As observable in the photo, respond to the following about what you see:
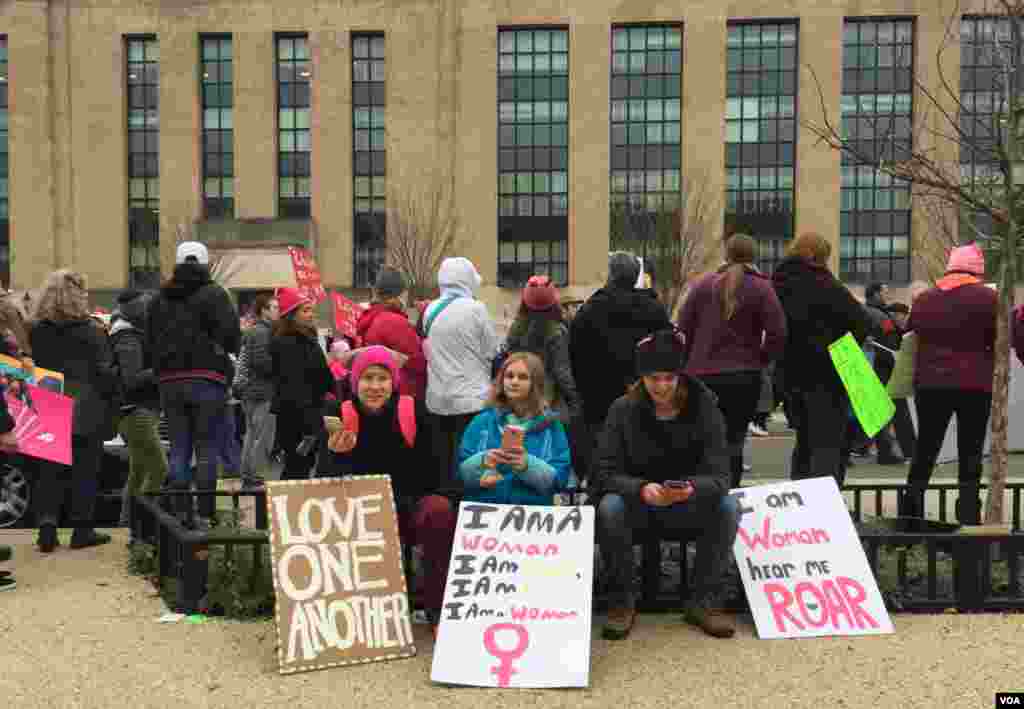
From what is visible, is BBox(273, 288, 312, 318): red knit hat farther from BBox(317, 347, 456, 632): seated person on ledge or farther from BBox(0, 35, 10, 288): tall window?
BBox(0, 35, 10, 288): tall window

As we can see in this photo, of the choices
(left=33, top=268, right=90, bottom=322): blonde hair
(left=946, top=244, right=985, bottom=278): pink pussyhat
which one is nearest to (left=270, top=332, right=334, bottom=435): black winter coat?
(left=33, top=268, right=90, bottom=322): blonde hair

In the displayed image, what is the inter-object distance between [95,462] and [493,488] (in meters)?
3.33

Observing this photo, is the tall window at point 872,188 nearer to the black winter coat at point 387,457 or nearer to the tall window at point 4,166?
the tall window at point 4,166

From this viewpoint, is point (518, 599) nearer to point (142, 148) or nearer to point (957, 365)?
point (957, 365)

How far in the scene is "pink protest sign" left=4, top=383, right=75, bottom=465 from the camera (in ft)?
20.6

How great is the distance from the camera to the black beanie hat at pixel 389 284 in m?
7.01

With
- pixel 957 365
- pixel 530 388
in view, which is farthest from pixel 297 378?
pixel 957 365

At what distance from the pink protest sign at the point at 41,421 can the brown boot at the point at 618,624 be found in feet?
12.2

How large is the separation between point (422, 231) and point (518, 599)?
37.1 m

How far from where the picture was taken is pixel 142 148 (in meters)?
45.1

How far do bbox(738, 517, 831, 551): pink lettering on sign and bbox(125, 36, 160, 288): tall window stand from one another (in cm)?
4347

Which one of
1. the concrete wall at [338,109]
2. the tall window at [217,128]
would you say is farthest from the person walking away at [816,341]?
the tall window at [217,128]

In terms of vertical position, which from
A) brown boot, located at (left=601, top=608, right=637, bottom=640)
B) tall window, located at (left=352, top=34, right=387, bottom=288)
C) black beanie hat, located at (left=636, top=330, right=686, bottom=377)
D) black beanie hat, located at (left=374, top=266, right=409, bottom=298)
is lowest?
brown boot, located at (left=601, top=608, right=637, bottom=640)

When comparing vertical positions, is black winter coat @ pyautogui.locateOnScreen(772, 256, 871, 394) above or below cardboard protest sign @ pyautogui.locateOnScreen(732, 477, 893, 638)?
above
